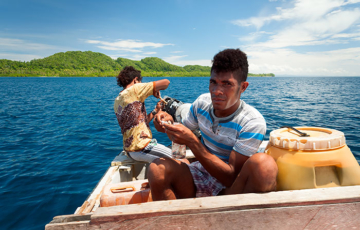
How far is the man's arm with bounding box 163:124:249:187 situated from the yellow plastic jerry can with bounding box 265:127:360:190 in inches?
15.3

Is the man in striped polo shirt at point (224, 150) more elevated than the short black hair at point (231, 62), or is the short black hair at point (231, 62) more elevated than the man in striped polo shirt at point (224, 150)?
the short black hair at point (231, 62)

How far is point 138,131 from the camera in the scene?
4.15 m

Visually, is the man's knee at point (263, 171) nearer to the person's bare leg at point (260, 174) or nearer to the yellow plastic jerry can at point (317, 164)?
the person's bare leg at point (260, 174)

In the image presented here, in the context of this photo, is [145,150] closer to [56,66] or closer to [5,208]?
[5,208]

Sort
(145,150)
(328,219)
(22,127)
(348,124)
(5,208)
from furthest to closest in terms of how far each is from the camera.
→ (22,127)
(348,124)
(5,208)
(145,150)
(328,219)

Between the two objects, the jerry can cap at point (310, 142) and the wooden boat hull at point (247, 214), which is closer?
the wooden boat hull at point (247, 214)

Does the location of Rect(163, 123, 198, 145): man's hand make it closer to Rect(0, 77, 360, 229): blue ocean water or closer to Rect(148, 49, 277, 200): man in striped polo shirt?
Rect(148, 49, 277, 200): man in striped polo shirt

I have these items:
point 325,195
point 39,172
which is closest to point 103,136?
point 39,172

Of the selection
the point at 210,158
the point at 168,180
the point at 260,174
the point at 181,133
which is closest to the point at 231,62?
the point at 181,133

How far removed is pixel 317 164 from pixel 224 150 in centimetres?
84

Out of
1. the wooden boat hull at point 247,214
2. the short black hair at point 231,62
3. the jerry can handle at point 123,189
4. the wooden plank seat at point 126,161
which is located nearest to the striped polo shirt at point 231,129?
the short black hair at point 231,62

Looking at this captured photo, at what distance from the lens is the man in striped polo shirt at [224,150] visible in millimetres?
Result: 1881

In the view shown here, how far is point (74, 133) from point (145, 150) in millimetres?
9064

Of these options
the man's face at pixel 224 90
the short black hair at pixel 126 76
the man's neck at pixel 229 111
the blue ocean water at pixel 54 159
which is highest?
the short black hair at pixel 126 76
